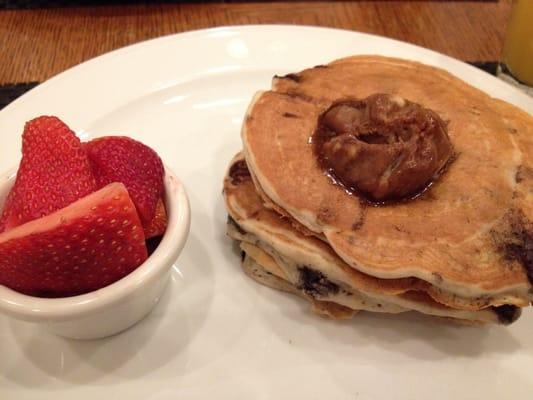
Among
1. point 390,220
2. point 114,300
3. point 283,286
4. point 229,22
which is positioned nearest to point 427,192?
point 390,220

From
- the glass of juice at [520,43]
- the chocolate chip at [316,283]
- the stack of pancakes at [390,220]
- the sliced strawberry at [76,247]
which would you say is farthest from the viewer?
the glass of juice at [520,43]

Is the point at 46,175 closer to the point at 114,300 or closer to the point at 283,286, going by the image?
the point at 114,300

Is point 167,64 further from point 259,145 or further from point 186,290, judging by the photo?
point 186,290

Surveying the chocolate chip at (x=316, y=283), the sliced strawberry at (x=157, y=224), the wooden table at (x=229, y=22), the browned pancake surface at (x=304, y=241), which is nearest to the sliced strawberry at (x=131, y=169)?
the sliced strawberry at (x=157, y=224)

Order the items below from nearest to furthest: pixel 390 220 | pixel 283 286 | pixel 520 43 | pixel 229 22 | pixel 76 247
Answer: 1. pixel 76 247
2. pixel 390 220
3. pixel 283 286
4. pixel 520 43
5. pixel 229 22

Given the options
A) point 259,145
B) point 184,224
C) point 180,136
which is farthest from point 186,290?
point 180,136

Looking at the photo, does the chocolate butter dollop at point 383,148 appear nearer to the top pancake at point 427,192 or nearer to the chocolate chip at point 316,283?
the top pancake at point 427,192

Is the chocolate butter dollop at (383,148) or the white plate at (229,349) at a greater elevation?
the chocolate butter dollop at (383,148)
